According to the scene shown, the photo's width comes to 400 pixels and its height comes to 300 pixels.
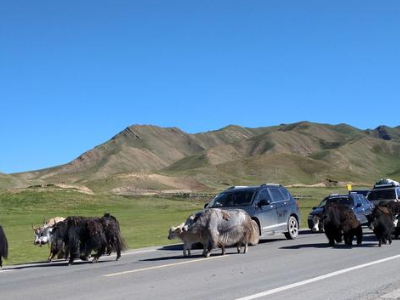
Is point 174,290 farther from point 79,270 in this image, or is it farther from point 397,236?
point 397,236

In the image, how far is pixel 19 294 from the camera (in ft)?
34.7

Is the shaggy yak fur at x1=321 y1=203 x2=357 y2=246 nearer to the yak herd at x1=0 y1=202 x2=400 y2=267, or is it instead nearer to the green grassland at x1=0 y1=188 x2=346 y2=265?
the yak herd at x1=0 y1=202 x2=400 y2=267

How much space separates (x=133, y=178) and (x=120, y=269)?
117820 mm

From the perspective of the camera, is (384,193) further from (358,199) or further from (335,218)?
(335,218)

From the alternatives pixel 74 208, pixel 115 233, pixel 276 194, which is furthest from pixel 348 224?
pixel 74 208

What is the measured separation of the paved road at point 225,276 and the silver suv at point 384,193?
10.6 meters

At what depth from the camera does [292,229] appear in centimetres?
2122

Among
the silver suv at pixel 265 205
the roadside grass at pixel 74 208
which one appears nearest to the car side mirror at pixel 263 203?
the silver suv at pixel 265 205

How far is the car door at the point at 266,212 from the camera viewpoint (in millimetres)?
19219

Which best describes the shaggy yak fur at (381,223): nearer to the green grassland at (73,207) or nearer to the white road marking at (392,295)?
the white road marking at (392,295)

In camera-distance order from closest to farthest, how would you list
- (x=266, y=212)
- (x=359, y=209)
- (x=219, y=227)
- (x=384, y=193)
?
1. (x=219, y=227)
2. (x=266, y=212)
3. (x=359, y=209)
4. (x=384, y=193)

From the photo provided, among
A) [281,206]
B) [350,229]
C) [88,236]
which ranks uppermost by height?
[281,206]

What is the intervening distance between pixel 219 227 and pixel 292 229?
6.35 metres

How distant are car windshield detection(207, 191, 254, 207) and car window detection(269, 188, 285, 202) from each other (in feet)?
3.67
